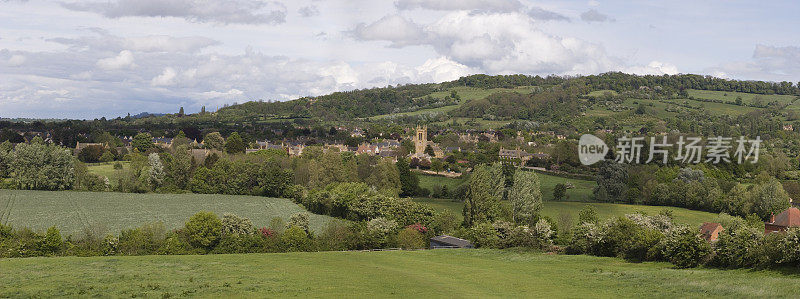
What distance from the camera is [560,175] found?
340 ft

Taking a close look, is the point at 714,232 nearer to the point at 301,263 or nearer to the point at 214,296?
the point at 301,263

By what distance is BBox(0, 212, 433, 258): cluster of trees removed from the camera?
1702 inches

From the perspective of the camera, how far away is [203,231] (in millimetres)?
47250

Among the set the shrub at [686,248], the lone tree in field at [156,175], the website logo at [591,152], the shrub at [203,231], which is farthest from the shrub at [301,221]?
the website logo at [591,152]

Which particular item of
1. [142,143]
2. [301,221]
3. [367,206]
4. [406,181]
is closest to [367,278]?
[301,221]

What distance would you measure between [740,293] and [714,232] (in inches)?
992

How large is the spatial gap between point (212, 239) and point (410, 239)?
54.9 feet

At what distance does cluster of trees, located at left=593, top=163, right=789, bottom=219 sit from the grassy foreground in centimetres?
4440

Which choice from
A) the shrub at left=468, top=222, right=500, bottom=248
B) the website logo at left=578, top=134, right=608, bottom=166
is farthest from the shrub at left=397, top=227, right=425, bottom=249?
the website logo at left=578, top=134, right=608, bottom=166

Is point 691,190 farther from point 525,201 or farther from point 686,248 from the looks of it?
point 686,248

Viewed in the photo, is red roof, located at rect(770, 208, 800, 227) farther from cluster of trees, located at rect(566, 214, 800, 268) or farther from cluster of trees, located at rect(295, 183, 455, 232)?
cluster of trees, located at rect(295, 183, 455, 232)

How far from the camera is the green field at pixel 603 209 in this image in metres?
71.1

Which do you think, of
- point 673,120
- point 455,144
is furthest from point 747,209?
point 673,120

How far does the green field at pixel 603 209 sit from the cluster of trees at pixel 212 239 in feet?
55.4
